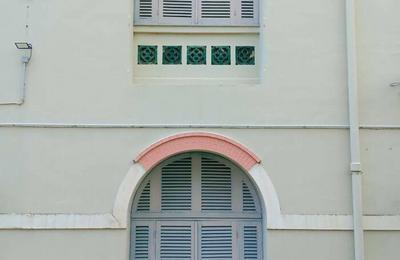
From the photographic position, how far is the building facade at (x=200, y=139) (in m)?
8.25

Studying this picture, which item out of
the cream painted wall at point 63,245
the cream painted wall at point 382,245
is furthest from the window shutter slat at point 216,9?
the cream painted wall at point 382,245

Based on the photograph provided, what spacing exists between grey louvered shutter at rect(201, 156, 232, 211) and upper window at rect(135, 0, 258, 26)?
215 cm

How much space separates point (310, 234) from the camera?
8.27 meters

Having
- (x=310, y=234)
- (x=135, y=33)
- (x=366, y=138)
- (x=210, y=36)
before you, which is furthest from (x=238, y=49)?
(x=310, y=234)

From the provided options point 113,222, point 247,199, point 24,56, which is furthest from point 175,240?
point 24,56

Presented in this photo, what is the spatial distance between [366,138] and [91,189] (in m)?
4.05

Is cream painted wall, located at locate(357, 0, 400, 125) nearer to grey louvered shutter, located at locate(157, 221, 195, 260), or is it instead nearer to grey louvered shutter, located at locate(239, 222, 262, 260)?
grey louvered shutter, located at locate(239, 222, 262, 260)

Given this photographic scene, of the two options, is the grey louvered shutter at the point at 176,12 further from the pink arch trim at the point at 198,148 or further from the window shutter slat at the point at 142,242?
the window shutter slat at the point at 142,242

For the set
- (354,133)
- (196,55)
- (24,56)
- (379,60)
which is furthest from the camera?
(196,55)

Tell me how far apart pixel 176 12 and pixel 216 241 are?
3.57 meters

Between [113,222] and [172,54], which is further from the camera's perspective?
[172,54]

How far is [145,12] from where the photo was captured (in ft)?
29.7

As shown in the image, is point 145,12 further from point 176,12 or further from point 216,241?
point 216,241

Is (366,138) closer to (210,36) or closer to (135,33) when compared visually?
(210,36)
